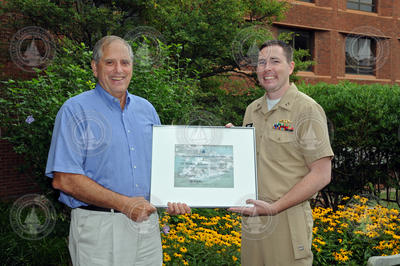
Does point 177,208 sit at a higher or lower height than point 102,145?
lower

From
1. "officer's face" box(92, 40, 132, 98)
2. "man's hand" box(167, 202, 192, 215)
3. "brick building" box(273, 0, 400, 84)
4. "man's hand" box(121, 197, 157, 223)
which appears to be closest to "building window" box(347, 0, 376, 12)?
"brick building" box(273, 0, 400, 84)

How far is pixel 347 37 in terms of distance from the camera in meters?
22.1

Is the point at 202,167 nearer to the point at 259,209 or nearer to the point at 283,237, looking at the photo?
the point at 259,209

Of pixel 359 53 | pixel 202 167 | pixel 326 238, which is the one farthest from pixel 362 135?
pixel 359 53

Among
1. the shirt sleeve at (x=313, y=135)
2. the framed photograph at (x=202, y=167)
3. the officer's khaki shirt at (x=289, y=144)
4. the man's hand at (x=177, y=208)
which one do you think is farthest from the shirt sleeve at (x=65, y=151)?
the shirt sleeve at (x=313, y=135)

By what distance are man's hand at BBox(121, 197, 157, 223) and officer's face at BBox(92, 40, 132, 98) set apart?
76 centimetres

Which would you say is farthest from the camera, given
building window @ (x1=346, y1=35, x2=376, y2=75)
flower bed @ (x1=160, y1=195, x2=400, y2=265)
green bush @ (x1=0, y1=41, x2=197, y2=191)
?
building window @ (x1=346, y1=35, x2=376, y2=75)

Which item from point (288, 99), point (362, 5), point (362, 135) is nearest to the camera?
point (288, 99)

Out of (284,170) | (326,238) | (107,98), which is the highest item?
(107,98)

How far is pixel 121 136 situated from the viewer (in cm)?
265

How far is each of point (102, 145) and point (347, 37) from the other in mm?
22133

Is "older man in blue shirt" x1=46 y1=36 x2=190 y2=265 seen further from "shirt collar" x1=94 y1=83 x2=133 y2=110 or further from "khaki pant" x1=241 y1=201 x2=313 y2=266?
"khaki pant" x1=241 y1=201 x2=313 y2=266

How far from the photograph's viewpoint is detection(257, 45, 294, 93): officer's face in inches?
111

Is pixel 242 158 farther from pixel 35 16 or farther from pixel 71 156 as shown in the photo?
pixel 35 16
